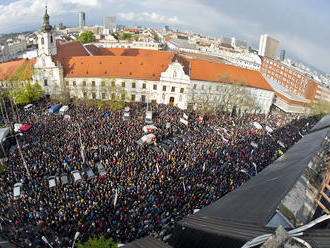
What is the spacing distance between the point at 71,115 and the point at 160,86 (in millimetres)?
21009

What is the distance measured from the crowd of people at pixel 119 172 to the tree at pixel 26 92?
16.3 feet

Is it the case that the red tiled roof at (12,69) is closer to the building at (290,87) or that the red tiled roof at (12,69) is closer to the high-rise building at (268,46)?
the building at (290,87)

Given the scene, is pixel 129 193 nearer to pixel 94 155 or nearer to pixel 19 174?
pixel 94 155

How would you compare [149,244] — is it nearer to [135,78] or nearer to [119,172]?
[119,172]

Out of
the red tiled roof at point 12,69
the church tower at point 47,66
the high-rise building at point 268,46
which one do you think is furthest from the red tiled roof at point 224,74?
the high-rise building at point 268,46

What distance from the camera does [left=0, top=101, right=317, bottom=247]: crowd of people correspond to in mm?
18828

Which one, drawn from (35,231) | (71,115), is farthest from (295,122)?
(35,231)

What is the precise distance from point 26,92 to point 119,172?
1274 inches

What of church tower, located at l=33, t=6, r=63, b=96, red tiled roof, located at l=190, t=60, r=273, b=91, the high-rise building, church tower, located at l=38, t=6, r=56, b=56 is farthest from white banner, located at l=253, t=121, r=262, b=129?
the high-rise building

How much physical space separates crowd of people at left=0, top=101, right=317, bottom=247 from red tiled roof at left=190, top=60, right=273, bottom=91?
1548cm

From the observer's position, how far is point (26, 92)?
4459cm

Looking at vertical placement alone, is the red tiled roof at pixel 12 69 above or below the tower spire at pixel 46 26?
below

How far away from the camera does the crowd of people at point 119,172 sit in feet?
61.8

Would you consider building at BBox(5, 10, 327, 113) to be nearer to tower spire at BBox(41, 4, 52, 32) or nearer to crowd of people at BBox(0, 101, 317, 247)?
tower spire at BBox(41, 4, 52, 32)
